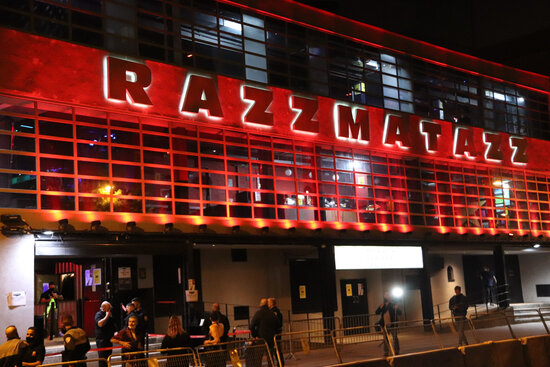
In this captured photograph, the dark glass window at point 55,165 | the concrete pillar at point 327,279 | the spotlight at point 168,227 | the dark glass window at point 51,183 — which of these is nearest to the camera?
the dark glass window at point 51,183

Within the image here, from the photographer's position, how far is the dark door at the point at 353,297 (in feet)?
98.5

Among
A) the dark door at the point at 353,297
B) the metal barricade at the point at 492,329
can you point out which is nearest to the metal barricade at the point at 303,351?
the metal barricade at the point at 492,329

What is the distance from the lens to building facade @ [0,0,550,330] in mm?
19109

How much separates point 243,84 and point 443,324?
10714 mm

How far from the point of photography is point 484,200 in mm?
32500

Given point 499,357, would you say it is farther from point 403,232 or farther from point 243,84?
point 243,84

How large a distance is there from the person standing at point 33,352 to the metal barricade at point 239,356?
126 inches

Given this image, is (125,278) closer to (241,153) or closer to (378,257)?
(241,153)

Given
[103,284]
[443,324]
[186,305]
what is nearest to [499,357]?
[443,324]

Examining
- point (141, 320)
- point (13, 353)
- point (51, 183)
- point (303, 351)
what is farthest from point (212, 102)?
point (13, 353)

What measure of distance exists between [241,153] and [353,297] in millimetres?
9414

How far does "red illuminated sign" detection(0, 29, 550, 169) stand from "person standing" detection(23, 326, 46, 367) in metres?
7.36

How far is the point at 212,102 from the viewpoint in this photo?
22312 millimetres

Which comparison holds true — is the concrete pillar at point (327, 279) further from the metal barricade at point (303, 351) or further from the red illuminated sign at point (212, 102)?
the metal barricade at point (303, 351)
